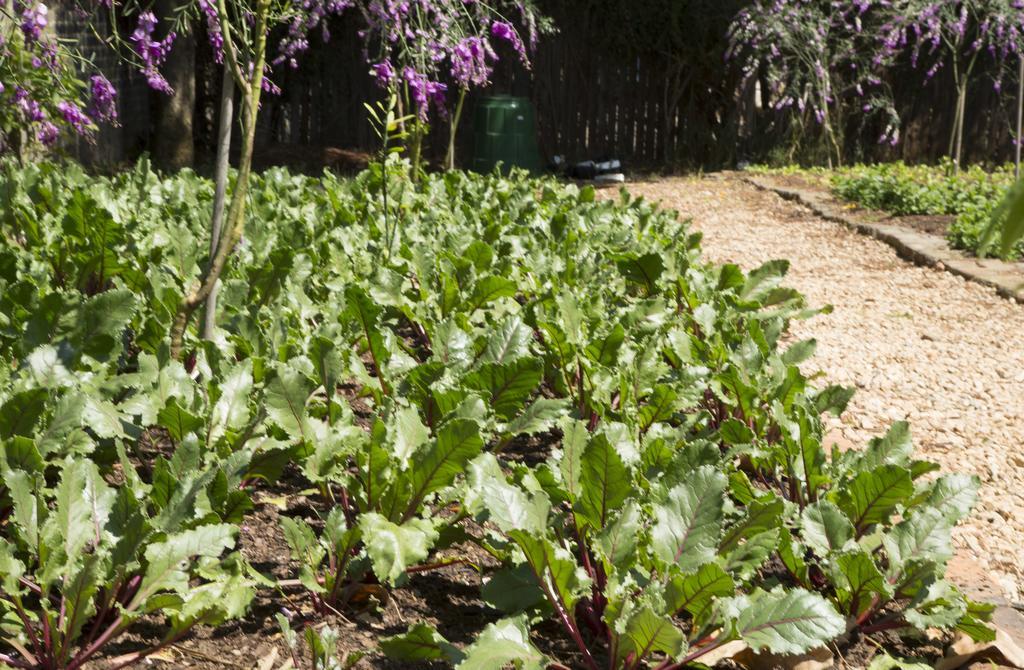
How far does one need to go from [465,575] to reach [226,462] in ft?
1.90

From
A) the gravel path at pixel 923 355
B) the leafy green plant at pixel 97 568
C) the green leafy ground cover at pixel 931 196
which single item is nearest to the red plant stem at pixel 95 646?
the leafy green plant at pixel 97 568

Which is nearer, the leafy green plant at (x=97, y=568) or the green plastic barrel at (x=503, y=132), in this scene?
the leafy green plant at (x=97, y=568)

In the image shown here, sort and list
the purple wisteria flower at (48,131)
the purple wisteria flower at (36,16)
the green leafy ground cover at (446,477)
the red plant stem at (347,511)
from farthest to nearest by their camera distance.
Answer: the purple wisteria flower at (48,131)
the purple wisteria flower at (36,16)
the red plant stem at (347,511)
the green leafy ground cover at (446,477)

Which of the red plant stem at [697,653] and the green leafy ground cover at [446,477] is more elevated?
the green leafy ground cover at [446,477]

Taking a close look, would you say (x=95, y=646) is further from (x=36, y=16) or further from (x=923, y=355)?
(x=923, y=355)

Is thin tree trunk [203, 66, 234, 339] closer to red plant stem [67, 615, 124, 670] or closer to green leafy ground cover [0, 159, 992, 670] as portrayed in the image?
green leafy ground cover [0, 159, 992, 670]

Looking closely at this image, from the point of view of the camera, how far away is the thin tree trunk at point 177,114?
1144 cm

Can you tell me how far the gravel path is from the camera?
3484 millimetres

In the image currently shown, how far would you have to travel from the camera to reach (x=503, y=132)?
44.2 feet

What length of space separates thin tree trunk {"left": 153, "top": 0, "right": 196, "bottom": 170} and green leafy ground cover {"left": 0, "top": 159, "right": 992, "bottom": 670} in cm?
783

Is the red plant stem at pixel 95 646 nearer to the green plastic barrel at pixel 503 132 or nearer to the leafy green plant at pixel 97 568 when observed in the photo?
the leafy green plant at pixel 97 568

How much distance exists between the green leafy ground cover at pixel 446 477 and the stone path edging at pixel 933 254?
9.11 ft

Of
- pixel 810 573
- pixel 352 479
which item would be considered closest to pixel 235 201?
pixel 352 479

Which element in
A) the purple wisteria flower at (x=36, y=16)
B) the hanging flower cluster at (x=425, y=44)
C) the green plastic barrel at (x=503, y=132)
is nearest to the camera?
the purple wisteria flower at (x=36, y=16)
